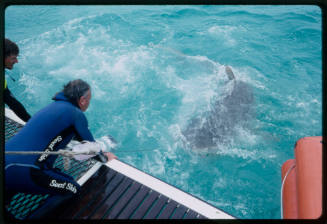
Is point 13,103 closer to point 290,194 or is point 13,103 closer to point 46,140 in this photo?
point 46,140

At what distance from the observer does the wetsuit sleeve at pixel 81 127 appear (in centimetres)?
253

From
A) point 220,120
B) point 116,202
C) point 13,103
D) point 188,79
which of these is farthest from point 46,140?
point 188,79

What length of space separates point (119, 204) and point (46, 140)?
1.35 meters

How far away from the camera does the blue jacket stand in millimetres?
2275

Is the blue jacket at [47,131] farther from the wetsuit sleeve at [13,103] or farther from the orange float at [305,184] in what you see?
the orange float at [305,184]

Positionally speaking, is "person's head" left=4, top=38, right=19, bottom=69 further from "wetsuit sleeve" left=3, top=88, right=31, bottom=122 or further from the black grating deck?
the black grating deck

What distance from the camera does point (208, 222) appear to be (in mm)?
2768

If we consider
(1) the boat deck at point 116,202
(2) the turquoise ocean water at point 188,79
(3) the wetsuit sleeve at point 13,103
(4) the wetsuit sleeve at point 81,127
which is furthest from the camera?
(2) the turquoise ocean water at point 188,79

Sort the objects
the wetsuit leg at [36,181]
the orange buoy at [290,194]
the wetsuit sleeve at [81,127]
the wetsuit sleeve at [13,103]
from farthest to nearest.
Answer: the wetsuit sleeve at [13,103] → the orange buoy at [290,194] → the wetsuit sleeve at [81,127] → the wetsuit leg at [36,181]

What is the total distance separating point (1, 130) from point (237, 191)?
15.1 feet

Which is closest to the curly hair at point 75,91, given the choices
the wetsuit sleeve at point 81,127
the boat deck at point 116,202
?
the wetsuit sleeve at point 81,127

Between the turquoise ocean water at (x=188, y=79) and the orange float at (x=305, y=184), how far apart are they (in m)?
1.32

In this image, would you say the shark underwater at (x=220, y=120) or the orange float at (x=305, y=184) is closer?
the orange float at (x=305, y=184)

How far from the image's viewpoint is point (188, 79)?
27.0ft
